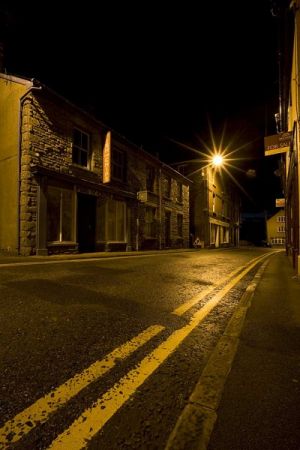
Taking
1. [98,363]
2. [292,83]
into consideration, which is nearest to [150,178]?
[292,83]

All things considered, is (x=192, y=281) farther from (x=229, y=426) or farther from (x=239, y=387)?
(x=229, y=426)

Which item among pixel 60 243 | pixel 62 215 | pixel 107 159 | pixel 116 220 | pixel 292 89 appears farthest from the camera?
pixel 116 220

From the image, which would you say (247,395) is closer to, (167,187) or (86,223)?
(86,223)

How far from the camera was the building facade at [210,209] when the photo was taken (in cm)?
2723

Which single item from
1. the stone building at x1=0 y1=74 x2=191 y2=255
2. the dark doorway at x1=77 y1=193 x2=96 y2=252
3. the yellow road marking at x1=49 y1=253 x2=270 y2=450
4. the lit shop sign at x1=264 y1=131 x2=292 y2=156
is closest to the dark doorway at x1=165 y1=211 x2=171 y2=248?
the stone building at x1=0 y1=74 x2=191 y2=255

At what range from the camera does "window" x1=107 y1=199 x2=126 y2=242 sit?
1443 cm

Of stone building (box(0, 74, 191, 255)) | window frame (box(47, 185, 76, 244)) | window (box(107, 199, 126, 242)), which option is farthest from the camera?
window (box(107, 199, 126, 242))

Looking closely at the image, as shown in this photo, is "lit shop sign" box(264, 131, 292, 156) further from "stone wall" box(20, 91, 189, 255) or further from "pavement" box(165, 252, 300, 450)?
"pavement" box(165, 252, 300, 450)

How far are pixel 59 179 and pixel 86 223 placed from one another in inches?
120

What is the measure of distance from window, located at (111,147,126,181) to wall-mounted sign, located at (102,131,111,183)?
1.22 meters

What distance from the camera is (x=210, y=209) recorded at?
94.4 ft

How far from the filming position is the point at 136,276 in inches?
239

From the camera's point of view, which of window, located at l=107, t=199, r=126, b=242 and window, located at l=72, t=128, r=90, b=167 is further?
window, located at l=107, t=199, r=126, b=242

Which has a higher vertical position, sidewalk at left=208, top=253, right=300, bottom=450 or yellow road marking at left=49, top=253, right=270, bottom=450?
yellow road marking at left=49, top=253, right=270, bottom=450
